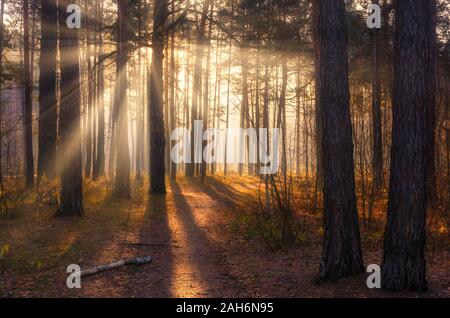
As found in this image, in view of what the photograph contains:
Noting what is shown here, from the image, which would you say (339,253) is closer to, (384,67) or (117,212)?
(117,212)

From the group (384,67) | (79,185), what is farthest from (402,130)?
(384,67)

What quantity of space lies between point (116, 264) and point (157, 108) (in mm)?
10481

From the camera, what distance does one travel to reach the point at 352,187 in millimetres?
7328

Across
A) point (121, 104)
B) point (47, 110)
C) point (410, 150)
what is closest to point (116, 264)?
point (410, 150)

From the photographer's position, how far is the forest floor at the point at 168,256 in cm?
747

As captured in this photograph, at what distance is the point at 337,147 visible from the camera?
7.25m

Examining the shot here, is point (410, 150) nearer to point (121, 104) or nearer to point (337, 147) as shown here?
point (337, 147)

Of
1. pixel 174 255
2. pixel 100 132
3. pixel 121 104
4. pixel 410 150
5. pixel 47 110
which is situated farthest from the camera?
pixel 100 132

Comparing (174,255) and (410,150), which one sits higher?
(410,150)

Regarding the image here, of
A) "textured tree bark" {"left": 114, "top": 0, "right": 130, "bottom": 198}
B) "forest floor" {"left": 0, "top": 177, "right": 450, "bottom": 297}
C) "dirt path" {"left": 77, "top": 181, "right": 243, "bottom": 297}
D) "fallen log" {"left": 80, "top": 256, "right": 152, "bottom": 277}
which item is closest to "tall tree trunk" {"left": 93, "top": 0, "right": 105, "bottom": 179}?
"textured tree bark" {"left": 114, "top": 0, "right": 130, "bottom": 198}

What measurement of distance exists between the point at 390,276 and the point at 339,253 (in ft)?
3.05

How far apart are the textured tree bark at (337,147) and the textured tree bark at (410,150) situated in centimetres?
84

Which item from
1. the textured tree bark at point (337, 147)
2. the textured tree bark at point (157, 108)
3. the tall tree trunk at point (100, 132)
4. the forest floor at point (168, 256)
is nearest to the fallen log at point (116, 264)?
the forest floor at point (168, 256)

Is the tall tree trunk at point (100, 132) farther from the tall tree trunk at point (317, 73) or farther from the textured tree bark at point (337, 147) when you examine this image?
the textured tree bark at point (337, 147)
